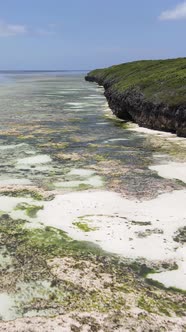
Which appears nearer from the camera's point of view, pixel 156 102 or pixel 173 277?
pixel 173 277

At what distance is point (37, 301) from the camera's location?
28.8 feet

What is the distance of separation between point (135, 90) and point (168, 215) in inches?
1116

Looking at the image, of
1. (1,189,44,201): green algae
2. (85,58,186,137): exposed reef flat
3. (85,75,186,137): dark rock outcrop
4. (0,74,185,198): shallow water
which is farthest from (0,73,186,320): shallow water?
(85,58,186,137): exposed reef flat

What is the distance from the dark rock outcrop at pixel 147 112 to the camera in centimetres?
3021

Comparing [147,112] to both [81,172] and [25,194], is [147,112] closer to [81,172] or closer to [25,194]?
[81,172]

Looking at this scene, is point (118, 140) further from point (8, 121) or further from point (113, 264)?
point (113, 264)

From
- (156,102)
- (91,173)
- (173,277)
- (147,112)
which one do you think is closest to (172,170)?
(91,173)

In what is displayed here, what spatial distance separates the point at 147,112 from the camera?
34.8 meters

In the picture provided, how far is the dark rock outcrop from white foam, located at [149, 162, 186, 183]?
9279 millimetres

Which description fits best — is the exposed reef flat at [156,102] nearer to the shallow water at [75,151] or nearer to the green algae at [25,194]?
the shallow water at [75,151]

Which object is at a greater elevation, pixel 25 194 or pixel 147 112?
pixel 147 112

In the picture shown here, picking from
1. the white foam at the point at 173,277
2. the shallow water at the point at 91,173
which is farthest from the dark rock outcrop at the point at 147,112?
the white foam at the point at 173,277

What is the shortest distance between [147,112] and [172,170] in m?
16.6

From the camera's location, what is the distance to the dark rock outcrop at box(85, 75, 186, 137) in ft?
99.1
